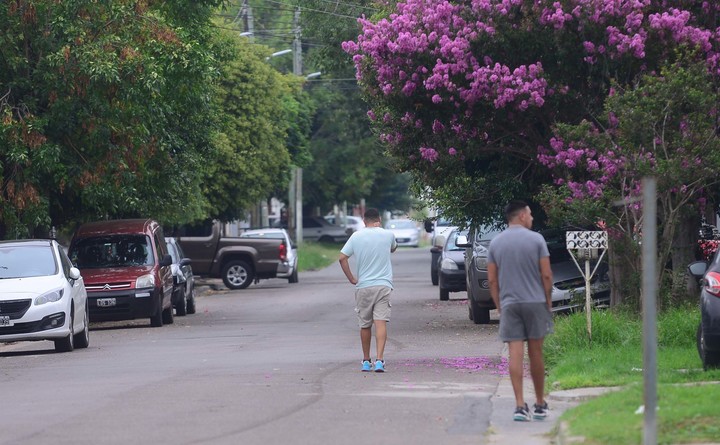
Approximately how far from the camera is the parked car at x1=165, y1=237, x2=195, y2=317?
27.4 meters

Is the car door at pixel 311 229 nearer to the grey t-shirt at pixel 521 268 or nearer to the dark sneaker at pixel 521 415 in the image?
the grey t-shirt at pixel 521 268

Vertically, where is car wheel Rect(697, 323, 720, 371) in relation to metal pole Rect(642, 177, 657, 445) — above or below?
below

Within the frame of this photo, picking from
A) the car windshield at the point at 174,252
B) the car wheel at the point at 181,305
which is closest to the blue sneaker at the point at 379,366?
the car wheel at the point at 181,305

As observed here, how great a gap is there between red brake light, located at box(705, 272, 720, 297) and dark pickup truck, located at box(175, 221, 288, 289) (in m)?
25.5

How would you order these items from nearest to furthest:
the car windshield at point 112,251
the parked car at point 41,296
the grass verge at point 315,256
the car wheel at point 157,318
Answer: the parked car at point 41,296 < the car wheel at point 157,318 < the car windshield at point 112,251 < the grass verge at point 315,256

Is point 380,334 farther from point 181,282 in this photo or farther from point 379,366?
point 181,282

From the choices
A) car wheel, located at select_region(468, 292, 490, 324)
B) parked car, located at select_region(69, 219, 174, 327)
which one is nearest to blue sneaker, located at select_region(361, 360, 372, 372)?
car wheel, located at select_region(468, 292, 490, 324)

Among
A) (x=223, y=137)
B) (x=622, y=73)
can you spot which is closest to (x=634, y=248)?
(x=622, y=73)

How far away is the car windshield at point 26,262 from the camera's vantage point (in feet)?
63.0

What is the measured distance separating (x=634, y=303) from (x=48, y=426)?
A: 9331 millimetres

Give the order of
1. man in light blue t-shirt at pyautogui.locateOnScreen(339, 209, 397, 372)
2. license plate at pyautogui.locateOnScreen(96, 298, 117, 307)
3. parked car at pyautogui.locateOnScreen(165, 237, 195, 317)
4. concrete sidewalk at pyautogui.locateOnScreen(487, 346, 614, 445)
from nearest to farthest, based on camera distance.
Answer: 1. concrete sidewalk at pyautogui.locateOnScreen(487, 346, 614, 445)
2. man in light blue t-shirt at pyautogui.locateOnScreen(339, 209, 397, 372)
3. license plate at pyautogui.locateOnScreen(96, 298, 117, 307)
4. parked car at pyautogui.locateOnScreen(165, 237, 195, 317)

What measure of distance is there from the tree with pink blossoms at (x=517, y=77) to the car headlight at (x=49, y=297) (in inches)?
224

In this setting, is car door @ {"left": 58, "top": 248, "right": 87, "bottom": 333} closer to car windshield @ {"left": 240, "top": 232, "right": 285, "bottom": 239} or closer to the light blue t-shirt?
the light blue t-shirt

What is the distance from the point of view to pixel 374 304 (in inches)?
573
